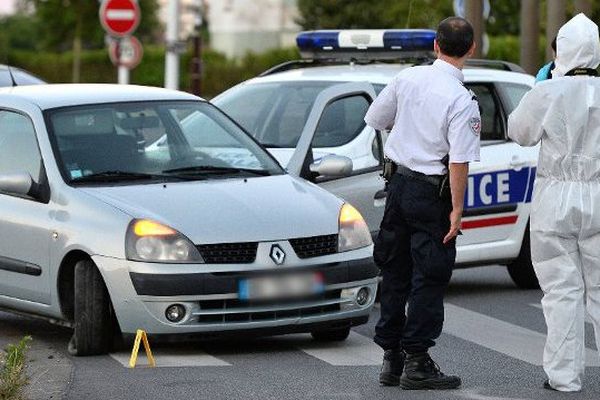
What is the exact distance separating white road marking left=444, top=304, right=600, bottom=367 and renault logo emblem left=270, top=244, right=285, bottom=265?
4.61 feet

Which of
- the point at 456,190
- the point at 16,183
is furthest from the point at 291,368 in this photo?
the point at 16,183

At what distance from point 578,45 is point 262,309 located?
2239mm

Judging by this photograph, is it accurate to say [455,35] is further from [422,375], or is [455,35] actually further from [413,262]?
[422,375]

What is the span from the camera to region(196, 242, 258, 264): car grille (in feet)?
30.6

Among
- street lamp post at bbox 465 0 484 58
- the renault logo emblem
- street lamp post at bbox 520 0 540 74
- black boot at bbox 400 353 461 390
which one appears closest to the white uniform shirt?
black boot at bbox 400 353 461 390

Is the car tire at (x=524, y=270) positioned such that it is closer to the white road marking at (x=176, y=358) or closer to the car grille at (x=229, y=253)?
the white road marking at (x=176, y=358)

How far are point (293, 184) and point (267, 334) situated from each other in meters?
1.05

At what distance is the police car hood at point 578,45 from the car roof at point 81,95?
3.18 metres

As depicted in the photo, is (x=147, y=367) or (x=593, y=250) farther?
(x=147, y=367)

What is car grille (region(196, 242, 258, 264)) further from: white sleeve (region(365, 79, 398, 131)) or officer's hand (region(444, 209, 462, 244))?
officer's hand (region(444, 209, 462, 244))

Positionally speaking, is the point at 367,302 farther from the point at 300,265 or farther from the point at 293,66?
the point at 293,66

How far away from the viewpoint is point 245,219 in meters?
9.52

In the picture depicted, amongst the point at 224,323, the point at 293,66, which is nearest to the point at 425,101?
the point at 224,323

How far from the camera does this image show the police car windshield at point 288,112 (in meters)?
12.2
